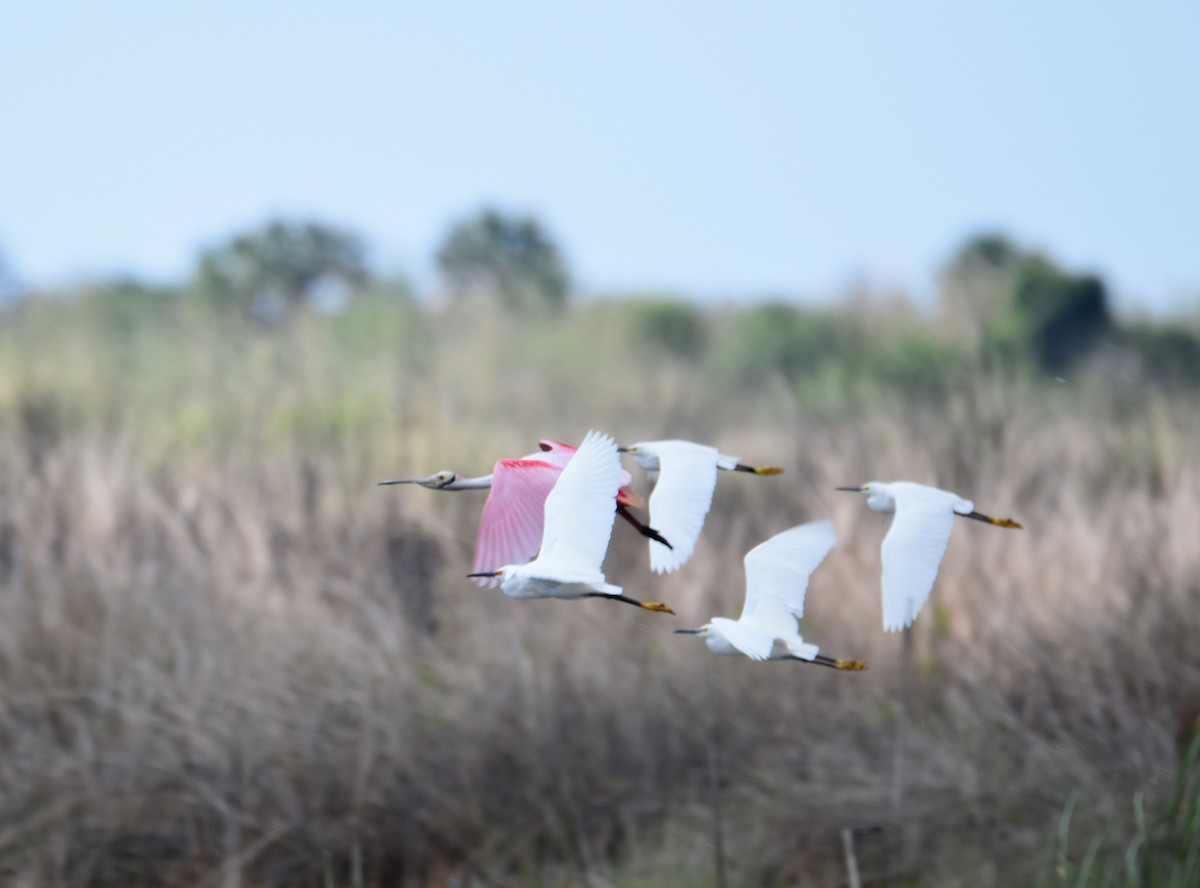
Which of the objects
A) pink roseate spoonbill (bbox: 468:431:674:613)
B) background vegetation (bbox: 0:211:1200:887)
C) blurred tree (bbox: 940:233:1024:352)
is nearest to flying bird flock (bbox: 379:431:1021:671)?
pink roseate spoonbill (bbox: 468:431:674:613)

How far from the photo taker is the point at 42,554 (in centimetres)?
624

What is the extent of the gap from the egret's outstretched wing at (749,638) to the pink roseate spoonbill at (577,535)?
0.24 feet

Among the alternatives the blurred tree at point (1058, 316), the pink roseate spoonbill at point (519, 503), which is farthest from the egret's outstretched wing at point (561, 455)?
the blurred tree at point (1058, 316)

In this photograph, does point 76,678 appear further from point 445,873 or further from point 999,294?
point 999,294

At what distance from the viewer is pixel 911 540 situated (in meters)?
1.00

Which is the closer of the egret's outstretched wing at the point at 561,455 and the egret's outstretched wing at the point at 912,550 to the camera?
the egret's outstretched wing at the point at 912,550

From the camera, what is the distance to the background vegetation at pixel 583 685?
4.88 m

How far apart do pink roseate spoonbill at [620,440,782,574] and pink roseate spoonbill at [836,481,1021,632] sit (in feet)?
0.39

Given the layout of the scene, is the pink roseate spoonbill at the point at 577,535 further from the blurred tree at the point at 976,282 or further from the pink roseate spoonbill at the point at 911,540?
the blurred tree at the point at 976,282

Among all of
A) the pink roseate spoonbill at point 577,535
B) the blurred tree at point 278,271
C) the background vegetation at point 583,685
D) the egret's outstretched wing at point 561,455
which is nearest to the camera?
the pink roseate spoonbill at point 577,535

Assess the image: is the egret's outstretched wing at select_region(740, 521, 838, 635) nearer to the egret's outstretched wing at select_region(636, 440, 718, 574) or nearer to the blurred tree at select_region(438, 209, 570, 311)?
the egret's outstretched wing at select_region(636, 440, 718, 574)

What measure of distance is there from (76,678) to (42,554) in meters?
0.85

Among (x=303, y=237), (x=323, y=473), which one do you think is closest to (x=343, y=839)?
(x=323, y=473)

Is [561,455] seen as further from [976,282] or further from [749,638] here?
[976,282]
